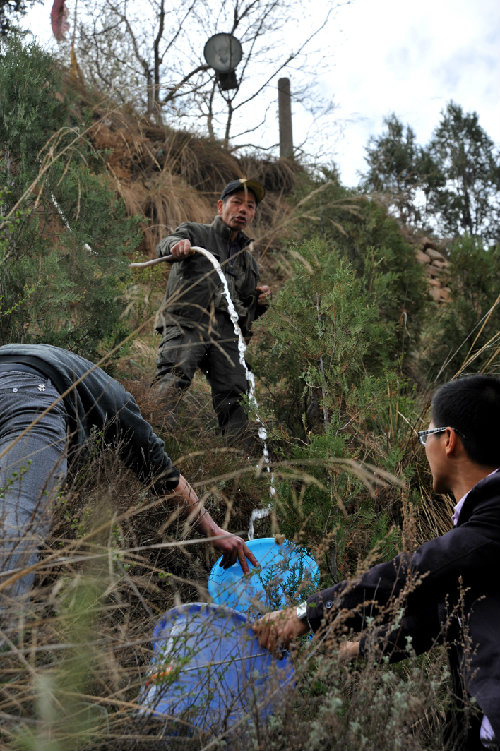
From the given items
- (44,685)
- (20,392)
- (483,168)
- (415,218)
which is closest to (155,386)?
(20,392)

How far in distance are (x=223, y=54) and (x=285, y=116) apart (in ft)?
4.96

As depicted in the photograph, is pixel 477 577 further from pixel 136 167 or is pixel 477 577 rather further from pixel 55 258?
pixel 136 167

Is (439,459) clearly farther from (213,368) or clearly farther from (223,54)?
(223,54)

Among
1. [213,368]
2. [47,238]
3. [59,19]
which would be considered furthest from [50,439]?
[59,19]

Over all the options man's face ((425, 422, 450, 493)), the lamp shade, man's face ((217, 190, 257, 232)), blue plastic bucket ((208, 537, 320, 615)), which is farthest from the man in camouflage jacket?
the lamp shade

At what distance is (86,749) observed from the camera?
144cm

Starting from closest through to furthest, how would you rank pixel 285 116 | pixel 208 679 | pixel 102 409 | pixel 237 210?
1. pixel 208 679
2. pixel 102 409
3. pixel 237 210
4. pixel 285 116

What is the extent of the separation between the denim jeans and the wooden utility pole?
34.9ft

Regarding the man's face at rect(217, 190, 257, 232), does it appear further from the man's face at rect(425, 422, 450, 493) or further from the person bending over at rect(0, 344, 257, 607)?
the man's face at rect(425, 422, 450, 493)

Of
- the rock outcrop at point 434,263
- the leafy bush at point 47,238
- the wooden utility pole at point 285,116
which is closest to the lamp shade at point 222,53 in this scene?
the wooden utility pole at point 285,116

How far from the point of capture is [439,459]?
7.10 ft

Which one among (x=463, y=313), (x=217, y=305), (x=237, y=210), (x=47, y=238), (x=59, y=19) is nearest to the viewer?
(x=47, y=238)

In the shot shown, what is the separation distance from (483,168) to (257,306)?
15390 mm

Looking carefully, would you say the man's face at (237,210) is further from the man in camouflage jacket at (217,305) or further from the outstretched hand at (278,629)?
the outstretched hand at (278,629)
